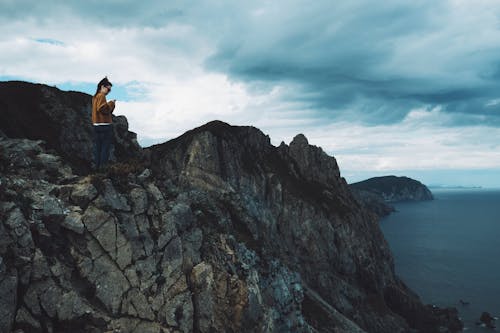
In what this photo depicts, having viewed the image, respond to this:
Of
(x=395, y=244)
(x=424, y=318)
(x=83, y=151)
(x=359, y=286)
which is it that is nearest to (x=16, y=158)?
(x=83, y=151)

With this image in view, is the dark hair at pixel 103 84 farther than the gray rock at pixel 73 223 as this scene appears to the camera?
Yes

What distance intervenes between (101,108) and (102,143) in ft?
7.93

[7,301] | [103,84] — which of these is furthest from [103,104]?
[7,301]

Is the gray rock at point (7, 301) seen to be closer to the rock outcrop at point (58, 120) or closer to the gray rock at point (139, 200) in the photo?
the gray rock at point (139, 200)

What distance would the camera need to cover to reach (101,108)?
21.6 m

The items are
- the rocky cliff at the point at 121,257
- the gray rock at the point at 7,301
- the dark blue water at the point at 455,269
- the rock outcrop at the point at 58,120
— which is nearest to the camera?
the gray rock at the point at 7,301

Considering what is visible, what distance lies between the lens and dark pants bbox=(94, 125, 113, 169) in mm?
22317

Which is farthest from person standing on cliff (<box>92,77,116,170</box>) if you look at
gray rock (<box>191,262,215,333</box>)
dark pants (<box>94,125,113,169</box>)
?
gray rock (<box>191,262,215,333</box>)

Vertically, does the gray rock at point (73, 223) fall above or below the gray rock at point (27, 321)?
above

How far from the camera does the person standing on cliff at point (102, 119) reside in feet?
70.7

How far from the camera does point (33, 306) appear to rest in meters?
15.5

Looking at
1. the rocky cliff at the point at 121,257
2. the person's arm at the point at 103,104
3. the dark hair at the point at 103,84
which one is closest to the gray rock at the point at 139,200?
the rocky cliff at the point at 121,257

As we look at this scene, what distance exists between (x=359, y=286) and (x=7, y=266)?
3323 inches

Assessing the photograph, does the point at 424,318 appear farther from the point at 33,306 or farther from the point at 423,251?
the point at 33,306
